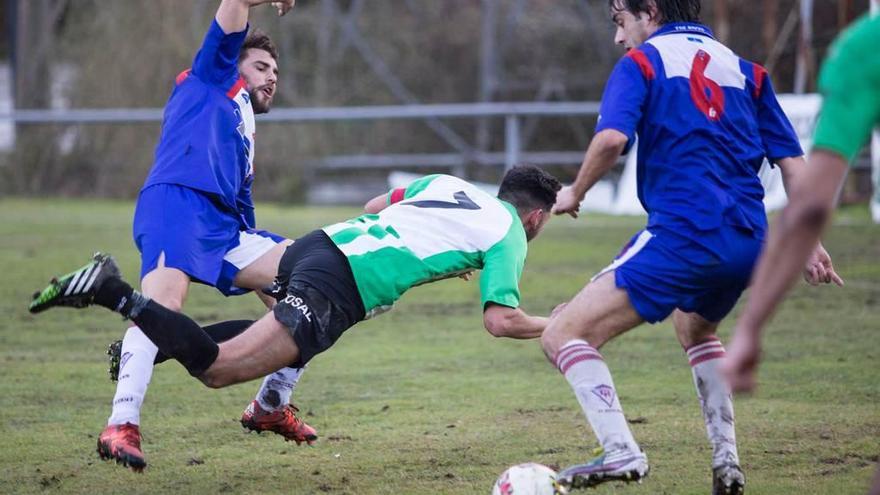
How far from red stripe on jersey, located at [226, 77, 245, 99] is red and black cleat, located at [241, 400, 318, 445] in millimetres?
1462

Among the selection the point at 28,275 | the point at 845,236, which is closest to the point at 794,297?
the point at 845,236

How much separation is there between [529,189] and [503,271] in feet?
1.69

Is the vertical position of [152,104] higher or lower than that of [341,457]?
lower

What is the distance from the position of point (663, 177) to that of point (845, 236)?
10.6m

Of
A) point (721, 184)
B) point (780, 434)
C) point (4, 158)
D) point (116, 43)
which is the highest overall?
point (721, 184)

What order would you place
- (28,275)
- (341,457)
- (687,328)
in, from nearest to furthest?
(687,328), (341,457), (28,275)

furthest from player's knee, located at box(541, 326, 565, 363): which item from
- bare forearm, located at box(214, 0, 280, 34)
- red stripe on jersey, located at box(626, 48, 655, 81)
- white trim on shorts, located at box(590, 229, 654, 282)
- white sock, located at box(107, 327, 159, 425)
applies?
bare forearm, located at box(214, 0, 280, 34)

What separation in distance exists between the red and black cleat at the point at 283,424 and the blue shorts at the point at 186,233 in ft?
2.11

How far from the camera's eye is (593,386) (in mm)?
4496

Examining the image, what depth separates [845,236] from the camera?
1457cm

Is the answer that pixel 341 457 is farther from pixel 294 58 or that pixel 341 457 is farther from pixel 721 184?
pixel 294 58

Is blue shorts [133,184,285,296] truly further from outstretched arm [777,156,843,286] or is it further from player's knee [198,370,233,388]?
outstretched arm [777,156,843,286]

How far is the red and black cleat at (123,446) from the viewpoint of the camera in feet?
16.1

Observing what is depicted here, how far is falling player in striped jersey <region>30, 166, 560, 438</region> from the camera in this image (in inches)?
201
